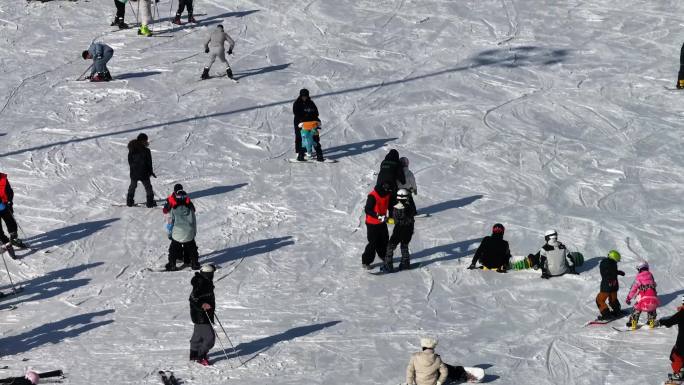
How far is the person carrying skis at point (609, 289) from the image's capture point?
1517 cm

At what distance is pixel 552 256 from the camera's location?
16.8 metres

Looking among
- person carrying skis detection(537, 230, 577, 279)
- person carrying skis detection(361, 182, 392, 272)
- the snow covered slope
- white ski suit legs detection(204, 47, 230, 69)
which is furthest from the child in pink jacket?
white ski suit legs detection(204, 47, 230, 69)

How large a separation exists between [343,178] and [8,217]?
6.07 m

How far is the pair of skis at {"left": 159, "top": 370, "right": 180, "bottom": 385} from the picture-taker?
13578 millimetres

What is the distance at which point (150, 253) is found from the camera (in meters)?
17.7

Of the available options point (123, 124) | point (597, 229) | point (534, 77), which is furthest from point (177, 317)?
point (534, 77)

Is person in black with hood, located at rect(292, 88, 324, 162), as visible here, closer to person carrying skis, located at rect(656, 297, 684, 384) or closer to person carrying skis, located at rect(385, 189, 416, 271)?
person carrying skis, located at rect(385, 189, 416, 271)

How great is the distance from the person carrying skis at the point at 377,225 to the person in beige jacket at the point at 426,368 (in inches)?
153

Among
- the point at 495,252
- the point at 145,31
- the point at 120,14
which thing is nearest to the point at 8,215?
the point at 495,252

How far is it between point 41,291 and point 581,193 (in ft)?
30.6

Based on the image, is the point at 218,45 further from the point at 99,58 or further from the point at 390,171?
the point at 390,171

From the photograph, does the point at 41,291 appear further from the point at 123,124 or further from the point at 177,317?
the point at 123,124

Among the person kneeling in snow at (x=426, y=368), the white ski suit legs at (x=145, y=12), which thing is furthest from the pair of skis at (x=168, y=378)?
the white ski suit legs at (x=145, y=12)

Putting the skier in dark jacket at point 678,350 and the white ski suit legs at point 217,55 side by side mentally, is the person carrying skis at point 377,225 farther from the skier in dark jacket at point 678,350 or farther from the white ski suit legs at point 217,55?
the white ski suit legs at point 217,55
